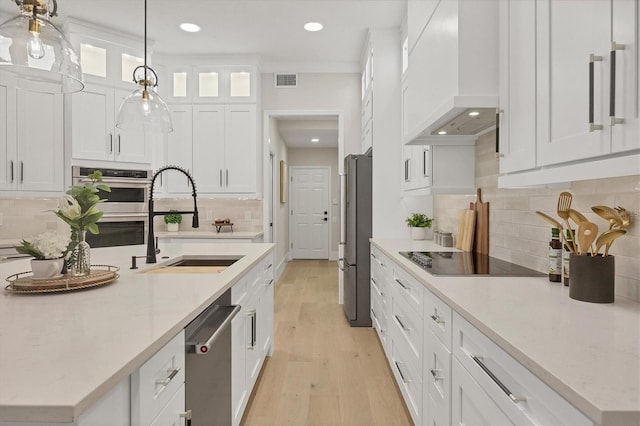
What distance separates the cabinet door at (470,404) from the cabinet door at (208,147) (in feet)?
12.1

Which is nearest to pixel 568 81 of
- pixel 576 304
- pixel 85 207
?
pixel 576 304

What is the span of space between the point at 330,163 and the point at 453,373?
26.1 feet

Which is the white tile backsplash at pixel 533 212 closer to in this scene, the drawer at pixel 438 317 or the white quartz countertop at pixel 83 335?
the drawer at pixel 438 317

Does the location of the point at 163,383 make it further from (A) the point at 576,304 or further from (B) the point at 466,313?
(A) the point at 576,304

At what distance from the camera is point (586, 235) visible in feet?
4.45

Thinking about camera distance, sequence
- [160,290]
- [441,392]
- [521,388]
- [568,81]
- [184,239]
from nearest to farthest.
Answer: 1. [521,388]
2. [568,81]
3. [160,290]
4. [441,392]
5. [184,239]

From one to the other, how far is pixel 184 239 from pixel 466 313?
3.74m

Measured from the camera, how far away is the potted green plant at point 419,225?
12.2 ft

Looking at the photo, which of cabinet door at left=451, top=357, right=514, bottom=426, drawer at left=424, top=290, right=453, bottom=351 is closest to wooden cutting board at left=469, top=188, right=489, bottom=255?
drawer at left=424, top=290, right=453, bottom=351

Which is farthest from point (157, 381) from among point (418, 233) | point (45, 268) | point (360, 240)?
point (360, 240)

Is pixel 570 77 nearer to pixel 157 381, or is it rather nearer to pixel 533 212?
pixel 533 212

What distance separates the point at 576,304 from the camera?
131 cm

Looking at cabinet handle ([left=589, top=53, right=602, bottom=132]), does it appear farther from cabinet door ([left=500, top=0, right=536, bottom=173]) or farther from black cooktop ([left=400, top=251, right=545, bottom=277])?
black cooktop ([left=400, top=251, right=545, bottom=277])

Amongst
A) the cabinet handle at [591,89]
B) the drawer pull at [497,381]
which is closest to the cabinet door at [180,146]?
the drawer pull at [497,381]
